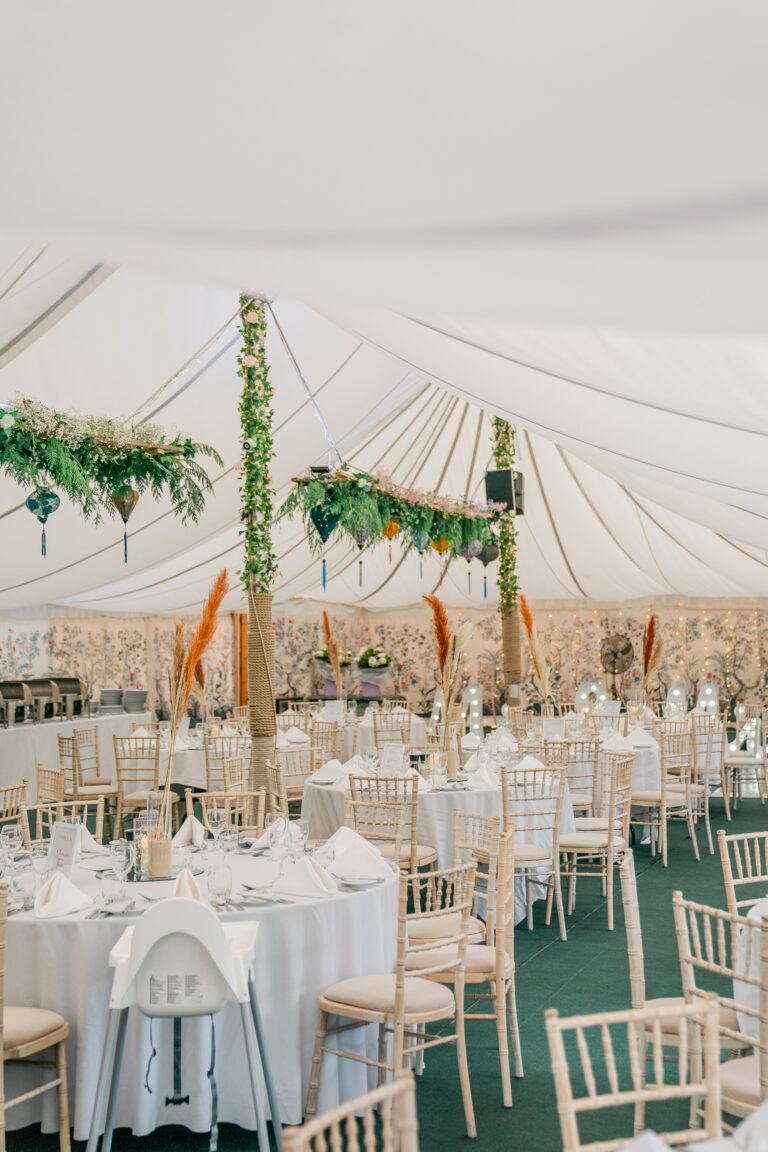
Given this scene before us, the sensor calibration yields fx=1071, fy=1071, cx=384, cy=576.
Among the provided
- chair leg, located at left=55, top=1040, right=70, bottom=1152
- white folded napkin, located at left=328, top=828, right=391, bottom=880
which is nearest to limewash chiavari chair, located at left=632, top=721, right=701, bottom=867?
white folded napkin, located at left=328, top=828, right=391, bottom=880

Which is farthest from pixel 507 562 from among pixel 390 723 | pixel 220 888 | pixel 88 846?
pixel 220 888

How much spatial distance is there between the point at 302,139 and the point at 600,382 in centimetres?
248

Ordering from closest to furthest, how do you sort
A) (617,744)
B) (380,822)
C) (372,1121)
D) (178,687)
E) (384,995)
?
(372,1121), (384,995), (178,687), (380,822), (617,744)

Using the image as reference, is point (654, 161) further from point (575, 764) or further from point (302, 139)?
point (575, 764)

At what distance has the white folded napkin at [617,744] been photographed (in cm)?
892

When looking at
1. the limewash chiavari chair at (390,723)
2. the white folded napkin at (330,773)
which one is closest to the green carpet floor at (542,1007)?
the white folded napkin at (330,773)

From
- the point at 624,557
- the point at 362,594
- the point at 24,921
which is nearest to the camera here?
the point at 24,921

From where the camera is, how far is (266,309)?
7930 millimetres

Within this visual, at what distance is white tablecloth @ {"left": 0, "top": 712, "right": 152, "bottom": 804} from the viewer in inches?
399

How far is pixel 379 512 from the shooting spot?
31.0 feet

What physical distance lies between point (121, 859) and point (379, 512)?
212 inches

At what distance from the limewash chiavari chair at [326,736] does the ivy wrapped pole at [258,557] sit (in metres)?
2.08

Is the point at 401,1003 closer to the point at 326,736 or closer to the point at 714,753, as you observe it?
the point at 326,736

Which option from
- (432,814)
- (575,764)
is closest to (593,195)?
(432,814)
